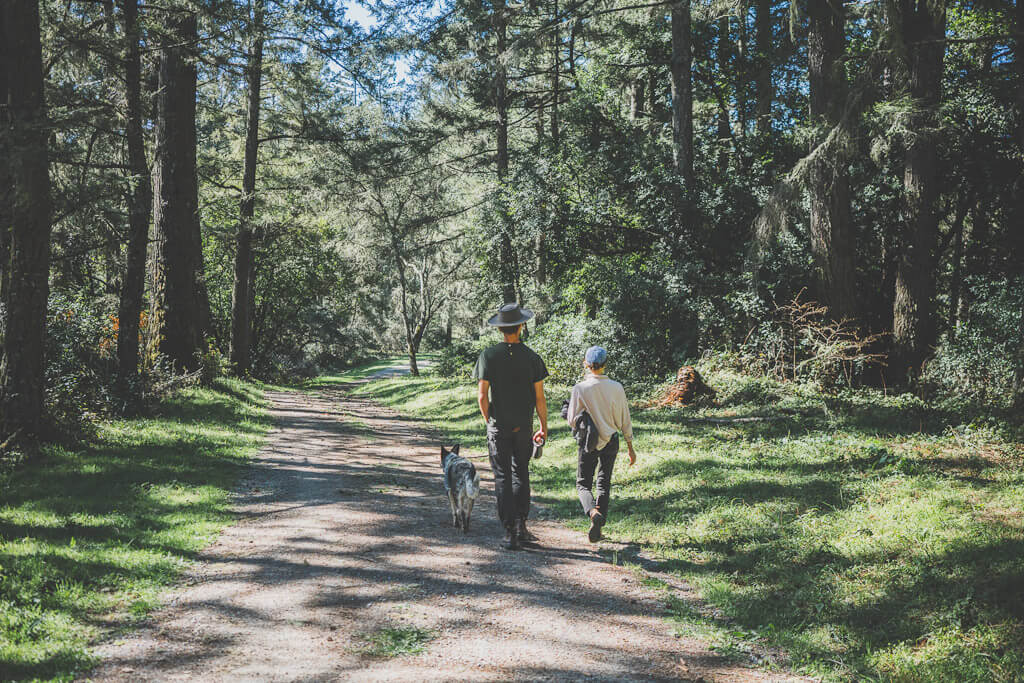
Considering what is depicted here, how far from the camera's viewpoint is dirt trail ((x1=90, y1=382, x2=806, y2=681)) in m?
3.76

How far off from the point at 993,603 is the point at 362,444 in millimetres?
9746

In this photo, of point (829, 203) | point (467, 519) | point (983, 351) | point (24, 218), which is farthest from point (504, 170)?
point (467, 519)

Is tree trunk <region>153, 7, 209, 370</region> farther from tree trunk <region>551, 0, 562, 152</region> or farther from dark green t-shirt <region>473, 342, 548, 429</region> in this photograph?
dark green t-shirt <region>473, 342, 548, 429</region>

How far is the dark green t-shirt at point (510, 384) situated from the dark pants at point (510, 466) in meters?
0.10

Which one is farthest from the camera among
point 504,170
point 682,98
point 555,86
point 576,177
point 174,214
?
point 555,86

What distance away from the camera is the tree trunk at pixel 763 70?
65.4ft

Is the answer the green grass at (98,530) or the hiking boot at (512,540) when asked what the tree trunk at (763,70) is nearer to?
the hiking boot at (512,540)

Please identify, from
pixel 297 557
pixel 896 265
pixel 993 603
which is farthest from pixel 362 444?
pixel 896 265

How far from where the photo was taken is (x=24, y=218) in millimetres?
8008

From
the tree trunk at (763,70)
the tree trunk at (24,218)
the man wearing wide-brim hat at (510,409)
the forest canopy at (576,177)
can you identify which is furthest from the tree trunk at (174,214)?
the tree trunk at (763,70)

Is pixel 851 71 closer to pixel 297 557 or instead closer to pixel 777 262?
pixel 777 262

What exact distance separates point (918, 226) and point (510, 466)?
34.0 feet

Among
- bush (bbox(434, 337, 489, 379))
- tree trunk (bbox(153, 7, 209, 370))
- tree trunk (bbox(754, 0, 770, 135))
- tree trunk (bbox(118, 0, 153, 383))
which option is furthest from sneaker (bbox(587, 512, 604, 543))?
bush (bbox(434, 337, 489, 379))

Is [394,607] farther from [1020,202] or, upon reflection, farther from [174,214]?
[1020,202]
